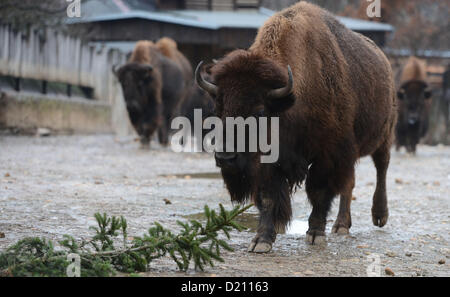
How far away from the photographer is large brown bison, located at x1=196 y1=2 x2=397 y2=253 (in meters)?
5.30

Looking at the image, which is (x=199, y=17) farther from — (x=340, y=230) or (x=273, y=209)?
(x=273, y=209)

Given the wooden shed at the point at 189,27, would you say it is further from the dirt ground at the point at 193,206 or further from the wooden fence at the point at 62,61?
the dirt ground at the point at 193,206

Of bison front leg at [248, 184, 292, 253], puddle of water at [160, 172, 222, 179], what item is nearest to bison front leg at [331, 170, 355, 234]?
bison front leg at [248, 184, 292, 253]

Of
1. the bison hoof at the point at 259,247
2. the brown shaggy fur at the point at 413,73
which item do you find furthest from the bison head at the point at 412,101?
the bison hoof at the point at 259,247

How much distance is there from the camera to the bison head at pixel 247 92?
520 centimetres

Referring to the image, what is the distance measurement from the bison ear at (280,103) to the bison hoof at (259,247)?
0.98 metres

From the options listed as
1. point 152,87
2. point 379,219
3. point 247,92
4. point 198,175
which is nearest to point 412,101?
point 152,87

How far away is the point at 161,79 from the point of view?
56.4 feet

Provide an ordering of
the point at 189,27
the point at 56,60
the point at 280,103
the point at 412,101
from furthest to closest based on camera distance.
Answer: the point at 189,27
the point at 56,60
the point at 412,101
the point at 280,103

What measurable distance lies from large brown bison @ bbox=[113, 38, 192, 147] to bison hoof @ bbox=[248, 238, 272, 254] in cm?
1021

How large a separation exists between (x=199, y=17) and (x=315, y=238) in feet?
65.0

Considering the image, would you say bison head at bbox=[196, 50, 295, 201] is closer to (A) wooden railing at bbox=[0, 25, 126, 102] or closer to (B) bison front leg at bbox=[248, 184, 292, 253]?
(B) bison front leg at bbox=[248, 184, 292, 253]

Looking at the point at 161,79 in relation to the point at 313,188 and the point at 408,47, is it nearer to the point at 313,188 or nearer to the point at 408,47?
the point at 313,188

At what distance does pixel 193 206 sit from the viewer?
7.87m
